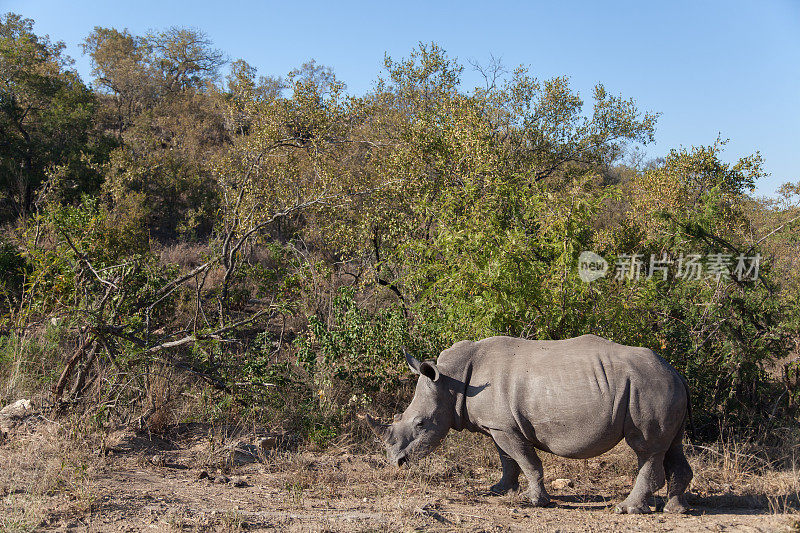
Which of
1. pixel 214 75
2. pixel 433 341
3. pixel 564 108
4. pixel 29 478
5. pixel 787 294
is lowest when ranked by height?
pixel 29 478

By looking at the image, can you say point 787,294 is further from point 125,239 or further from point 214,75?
point 214,75

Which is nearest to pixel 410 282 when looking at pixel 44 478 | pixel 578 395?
pixel 578 395

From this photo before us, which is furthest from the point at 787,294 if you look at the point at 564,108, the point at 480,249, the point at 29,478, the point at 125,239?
the point at 125,239

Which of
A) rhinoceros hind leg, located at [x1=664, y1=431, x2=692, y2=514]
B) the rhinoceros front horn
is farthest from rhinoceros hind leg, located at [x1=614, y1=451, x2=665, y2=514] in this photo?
the rhinoceros front horn

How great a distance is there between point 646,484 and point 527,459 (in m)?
1.04

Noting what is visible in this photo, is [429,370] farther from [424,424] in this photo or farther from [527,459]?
[527,459]

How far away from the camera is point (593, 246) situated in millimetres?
8562

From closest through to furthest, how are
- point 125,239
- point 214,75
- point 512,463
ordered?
point 512,463 → point 125,239 → point 214,75

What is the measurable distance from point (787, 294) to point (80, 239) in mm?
9330

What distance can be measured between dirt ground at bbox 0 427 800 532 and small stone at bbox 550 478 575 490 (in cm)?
5

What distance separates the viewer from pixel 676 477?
240 inches

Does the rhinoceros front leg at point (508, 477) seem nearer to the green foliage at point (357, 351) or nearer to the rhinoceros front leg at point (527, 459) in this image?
the rhinoceros front leg at point (527, 459)

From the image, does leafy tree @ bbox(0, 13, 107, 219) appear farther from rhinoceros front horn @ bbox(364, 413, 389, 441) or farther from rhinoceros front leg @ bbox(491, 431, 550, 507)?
rhinoceros front leg @ bbox(491, 431, 550, 507)

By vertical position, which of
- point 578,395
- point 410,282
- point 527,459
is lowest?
point 527,459
